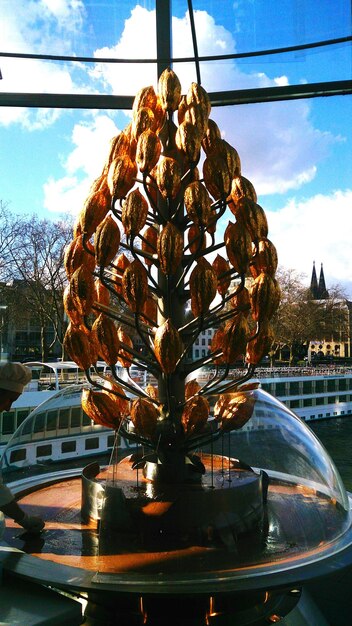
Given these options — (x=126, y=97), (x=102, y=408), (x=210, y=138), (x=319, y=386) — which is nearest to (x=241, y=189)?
(x=210, y=138)

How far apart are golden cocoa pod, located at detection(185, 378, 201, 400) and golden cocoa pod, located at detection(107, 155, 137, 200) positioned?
95 centimetres

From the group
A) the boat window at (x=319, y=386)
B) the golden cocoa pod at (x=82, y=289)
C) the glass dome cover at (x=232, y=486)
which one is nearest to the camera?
the glass dome cover at (x=232, y=486)

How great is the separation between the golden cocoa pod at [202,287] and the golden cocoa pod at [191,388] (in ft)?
1.89

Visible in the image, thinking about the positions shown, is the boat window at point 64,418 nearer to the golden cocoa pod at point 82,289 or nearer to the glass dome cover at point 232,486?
the glass dome cover at point 232,486

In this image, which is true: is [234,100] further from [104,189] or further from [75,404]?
[75,404]

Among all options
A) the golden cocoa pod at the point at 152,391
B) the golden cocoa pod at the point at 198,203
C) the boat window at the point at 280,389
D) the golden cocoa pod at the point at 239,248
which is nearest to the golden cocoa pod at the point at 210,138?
the golden cocoa pod at the point at 198,203

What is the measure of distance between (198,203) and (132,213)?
0.27 metres

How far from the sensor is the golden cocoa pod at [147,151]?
2287 mm

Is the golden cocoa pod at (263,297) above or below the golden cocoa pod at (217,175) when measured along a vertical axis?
below

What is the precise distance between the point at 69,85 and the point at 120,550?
400 cm

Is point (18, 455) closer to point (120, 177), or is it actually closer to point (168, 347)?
point (168, 347)

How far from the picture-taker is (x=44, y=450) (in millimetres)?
2693

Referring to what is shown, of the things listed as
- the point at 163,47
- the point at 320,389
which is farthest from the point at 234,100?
the point at 320,389

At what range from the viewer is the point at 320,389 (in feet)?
63.4
